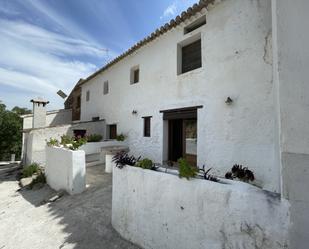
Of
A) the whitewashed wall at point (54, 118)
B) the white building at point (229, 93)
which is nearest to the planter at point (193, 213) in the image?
the white building at point (229, 93)

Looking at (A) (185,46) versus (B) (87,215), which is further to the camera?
(A) (185,46)

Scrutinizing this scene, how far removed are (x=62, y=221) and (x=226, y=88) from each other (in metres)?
6.62

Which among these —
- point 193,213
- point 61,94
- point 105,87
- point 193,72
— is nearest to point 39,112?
point 61,94

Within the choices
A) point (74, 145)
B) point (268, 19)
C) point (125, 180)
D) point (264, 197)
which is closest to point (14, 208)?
point (74, 145)

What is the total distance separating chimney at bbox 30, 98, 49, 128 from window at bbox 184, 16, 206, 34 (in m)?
13.3

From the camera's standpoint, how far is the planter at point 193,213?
8.01 feet

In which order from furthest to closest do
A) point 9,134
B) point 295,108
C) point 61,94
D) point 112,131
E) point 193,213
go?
point 9,134, point 61,94, point 112,131, point 193,213, point 295,108

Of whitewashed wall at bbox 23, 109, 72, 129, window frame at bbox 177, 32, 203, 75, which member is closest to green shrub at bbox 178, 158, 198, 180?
window frame at bbox 177, 32, 203, 75

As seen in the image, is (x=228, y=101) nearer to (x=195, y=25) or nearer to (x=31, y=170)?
(x=195, y=25)

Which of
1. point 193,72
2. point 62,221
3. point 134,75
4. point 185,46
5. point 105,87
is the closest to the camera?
point 62,221

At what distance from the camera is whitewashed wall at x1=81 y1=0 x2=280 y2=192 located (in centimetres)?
587

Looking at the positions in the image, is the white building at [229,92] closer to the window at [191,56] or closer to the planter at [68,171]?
→ the window at [191,56]

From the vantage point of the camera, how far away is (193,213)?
3223 mm

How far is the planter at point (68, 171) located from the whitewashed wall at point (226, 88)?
366cm
